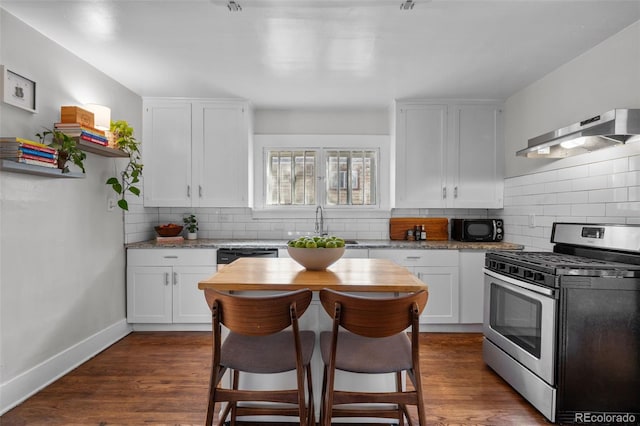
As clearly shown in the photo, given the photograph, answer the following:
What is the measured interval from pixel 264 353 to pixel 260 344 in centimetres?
8

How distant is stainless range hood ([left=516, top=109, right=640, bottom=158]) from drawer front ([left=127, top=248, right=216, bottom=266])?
9.75ft

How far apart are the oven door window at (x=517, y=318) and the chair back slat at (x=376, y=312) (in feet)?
3.75

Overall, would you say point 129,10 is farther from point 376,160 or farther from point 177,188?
point 376,160

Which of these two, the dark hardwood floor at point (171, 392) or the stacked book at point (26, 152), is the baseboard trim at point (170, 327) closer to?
the dark hardwood floor at point (171, 392)

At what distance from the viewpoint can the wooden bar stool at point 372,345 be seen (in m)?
1.50

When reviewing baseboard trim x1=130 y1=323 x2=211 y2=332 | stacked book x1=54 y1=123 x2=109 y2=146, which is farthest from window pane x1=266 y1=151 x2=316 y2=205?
stacked book x1=54 y1=123 x2=109 y2=146

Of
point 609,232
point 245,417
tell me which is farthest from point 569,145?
point 245,417

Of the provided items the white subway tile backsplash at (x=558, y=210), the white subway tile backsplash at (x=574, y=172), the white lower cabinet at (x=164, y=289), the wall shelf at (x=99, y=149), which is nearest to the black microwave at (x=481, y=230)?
the white subway tile backsplash at (x=558, y=210)

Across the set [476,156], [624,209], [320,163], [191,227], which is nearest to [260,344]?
[624,209]

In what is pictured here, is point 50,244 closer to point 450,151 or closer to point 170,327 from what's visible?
point 170,327

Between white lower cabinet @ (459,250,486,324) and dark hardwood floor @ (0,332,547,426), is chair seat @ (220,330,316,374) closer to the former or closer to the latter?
dark hardwood floor @ (0,332,547,426)

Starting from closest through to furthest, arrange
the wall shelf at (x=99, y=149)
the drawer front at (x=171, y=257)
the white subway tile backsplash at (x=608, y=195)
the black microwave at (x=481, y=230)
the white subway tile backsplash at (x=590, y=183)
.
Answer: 1. the white subway tile backsplash at (x=608, y=195)
2. the white subway tile backsplash at (x=590, y=183)
3. the wall shelf at (x=99, y=149)
4. the drawer front at (x=171, y=257)
5. the black microwave at (x=481, y=230)

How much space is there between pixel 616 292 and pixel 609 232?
1.71 ft

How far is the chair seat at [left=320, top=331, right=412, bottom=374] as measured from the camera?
1.63 m
